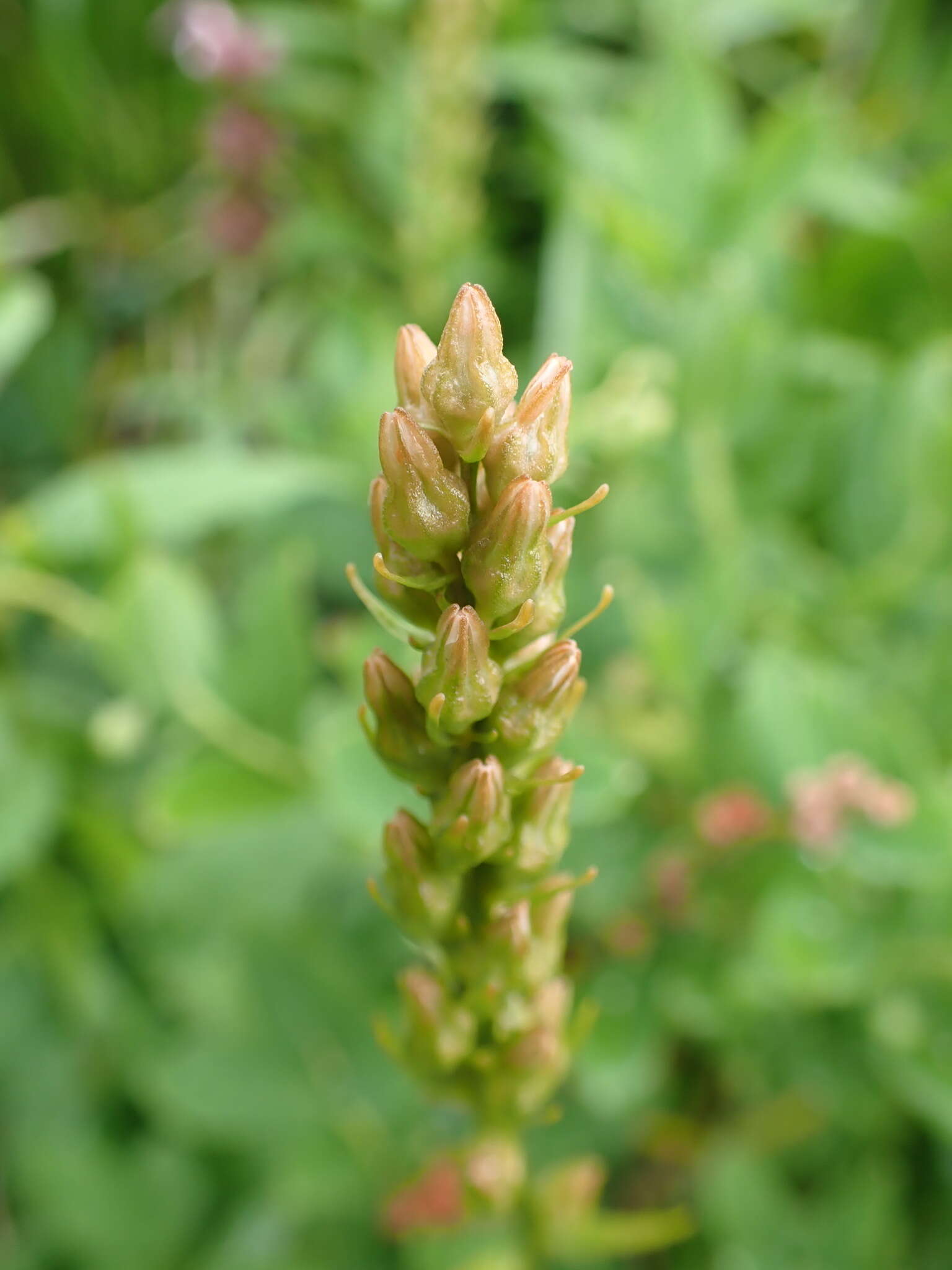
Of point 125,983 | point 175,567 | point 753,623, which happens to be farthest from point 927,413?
point 125,983

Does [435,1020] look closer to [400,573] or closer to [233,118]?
[400,573]

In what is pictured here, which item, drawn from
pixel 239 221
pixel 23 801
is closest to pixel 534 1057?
pixel 23 801

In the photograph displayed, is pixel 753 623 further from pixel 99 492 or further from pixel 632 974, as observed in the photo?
pixel 99 492

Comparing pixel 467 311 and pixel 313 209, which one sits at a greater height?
pixel 313 209

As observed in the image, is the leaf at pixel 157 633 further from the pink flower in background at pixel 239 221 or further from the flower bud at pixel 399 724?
the pink flower in background at pixel 239 221

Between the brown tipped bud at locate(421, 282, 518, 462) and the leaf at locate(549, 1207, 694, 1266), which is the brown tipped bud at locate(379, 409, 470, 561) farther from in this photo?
the leaf at locate(549, 1207, 694, 1266)

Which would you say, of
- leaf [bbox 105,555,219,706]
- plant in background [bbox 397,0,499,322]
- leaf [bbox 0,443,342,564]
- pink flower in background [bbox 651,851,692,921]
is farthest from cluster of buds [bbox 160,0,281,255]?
pink flower in background [bbox 651,851,692,921]

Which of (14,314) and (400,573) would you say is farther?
(14,314)
